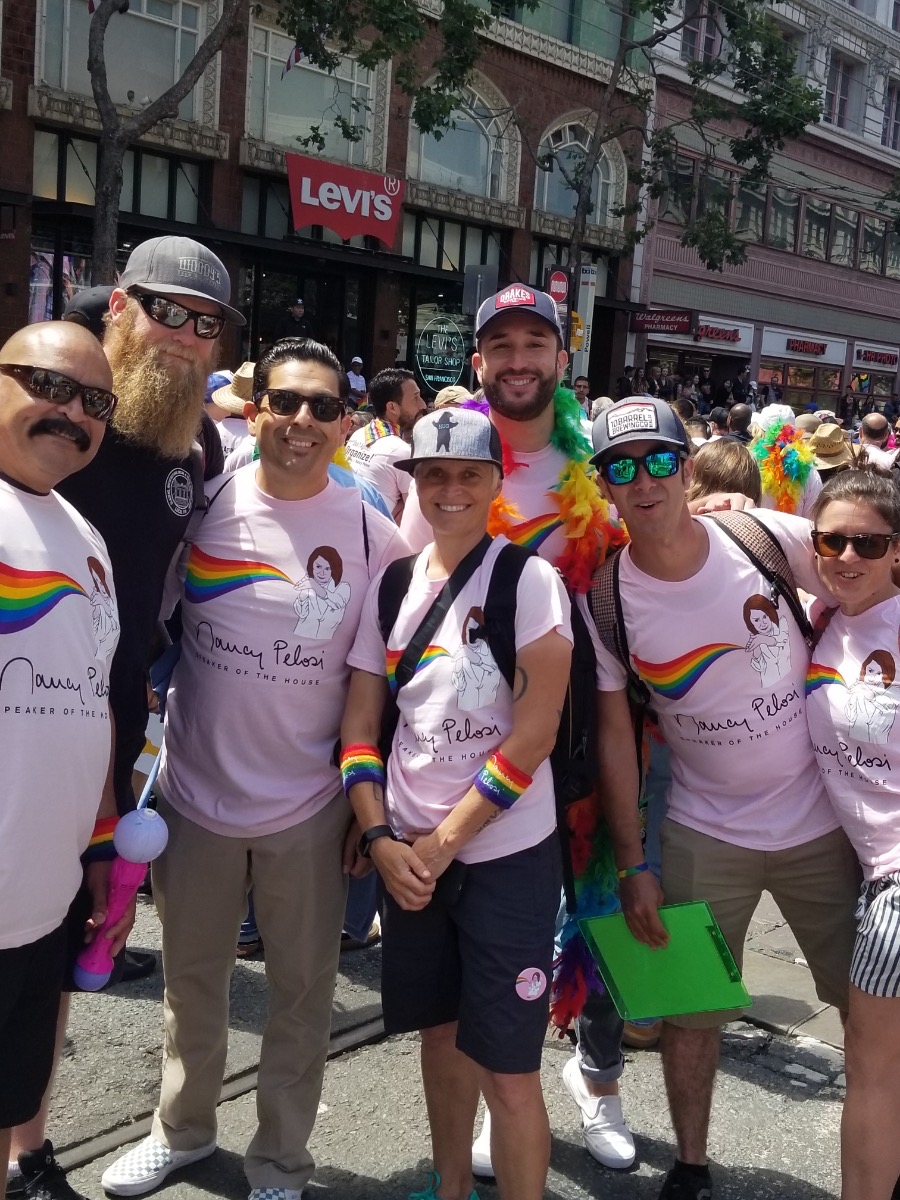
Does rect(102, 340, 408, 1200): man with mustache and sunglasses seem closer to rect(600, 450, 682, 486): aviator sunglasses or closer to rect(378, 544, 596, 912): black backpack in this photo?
rect(378, 544, 596, 912): black backpack

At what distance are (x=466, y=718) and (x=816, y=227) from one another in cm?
3500

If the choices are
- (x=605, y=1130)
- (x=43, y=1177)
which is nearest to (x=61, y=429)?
(x=43, y=1177)

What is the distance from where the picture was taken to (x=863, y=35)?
34000 millimetres

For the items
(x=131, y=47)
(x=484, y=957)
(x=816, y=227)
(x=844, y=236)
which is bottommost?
(x=484, y=957)

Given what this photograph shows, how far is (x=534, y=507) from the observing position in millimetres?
3182

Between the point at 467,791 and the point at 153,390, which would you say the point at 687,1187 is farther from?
the point at 153,390

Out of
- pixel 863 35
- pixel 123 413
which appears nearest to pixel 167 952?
pixel 123 413

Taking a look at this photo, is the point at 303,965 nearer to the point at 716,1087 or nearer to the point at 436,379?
the point at 716,1087

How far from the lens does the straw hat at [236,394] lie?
6.23 meters

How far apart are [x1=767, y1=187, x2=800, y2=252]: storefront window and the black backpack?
31.8 metres

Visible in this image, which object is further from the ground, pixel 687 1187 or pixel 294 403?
pixel 294 403

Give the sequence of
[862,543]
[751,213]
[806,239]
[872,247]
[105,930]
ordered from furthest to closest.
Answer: [872,247] < [806,239] < [751,213] < [862,543] < [105,930]

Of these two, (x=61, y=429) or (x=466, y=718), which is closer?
(x=61, y=429)

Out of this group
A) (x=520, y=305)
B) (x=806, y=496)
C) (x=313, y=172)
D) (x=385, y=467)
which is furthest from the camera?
(x=313, y=172)
